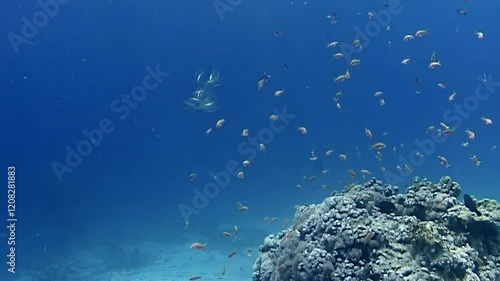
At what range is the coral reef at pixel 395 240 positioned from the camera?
5.75m

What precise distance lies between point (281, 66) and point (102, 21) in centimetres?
2462

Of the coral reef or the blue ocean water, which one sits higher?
the blue ocean water

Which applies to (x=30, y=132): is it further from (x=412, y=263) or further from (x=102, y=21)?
(x=412, y=263)

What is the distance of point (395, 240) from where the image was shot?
6.29m

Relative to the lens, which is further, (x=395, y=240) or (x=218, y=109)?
(x=218, y=109)

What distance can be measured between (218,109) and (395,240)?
146 ft

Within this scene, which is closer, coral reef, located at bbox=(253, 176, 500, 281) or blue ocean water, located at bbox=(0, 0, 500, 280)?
coral reef, located at bbox=(253, 176, 500, 281)

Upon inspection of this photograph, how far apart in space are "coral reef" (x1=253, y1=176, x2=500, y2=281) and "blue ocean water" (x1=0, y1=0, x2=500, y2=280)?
22274 millimetres

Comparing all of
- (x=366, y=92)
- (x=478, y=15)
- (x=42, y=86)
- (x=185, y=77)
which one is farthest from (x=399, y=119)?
(x=42, y=86)

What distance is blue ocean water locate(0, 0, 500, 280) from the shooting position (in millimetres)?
37844

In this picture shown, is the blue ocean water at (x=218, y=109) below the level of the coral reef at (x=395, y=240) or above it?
above

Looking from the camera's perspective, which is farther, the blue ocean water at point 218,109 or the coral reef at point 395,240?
the blue ocean water at point 218,109

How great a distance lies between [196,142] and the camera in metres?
53.2

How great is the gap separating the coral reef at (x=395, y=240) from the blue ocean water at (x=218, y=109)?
22.3 meters
